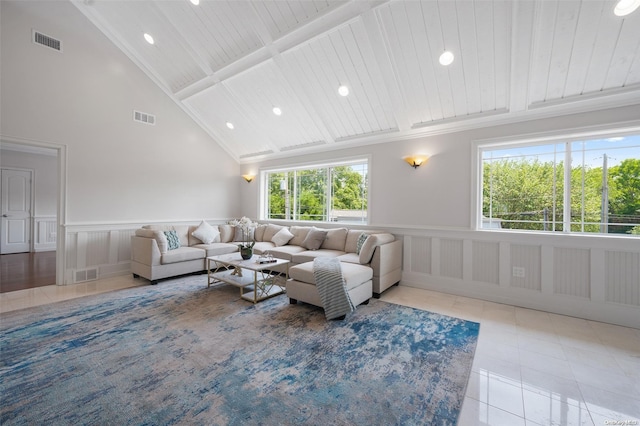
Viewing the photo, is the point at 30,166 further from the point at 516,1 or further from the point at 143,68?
the point at 516,1

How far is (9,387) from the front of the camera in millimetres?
1837

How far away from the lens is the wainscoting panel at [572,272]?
3.14 m

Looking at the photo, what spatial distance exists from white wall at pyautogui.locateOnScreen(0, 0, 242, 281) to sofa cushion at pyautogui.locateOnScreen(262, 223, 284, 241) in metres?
1.61

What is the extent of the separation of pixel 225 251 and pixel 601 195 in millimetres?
5664

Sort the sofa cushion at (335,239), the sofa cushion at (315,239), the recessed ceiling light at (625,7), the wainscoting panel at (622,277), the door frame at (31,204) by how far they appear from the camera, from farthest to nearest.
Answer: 1. the door frame at (31,204)
2. the sofa cushion at (315,239)
3. the sofa cushion at (335,239)
4. the wainscoting panel at (622,277)
5. the recessed ceiling light at (625,7)

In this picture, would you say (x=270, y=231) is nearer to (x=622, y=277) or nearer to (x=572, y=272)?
(x=572, y=272)

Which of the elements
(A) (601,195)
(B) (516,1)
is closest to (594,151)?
(A) (601,195)

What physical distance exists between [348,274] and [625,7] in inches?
140

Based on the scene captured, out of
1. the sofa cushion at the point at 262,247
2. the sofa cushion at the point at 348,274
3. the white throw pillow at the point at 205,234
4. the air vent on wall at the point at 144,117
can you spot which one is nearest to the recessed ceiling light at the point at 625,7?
the sofa cushion at the point at 348,274

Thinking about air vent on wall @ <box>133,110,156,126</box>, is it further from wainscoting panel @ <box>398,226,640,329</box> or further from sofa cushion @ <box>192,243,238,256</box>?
wainscoting panel @ <box>398,226,640,329</box>

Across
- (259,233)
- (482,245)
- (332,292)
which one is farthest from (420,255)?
(259,233)

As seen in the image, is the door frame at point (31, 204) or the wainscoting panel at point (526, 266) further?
the door frame at point (31, 204)

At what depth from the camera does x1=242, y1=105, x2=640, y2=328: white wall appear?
118 inches

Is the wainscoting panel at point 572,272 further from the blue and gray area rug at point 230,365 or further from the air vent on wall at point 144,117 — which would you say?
the air vent on wall at point 144,117
